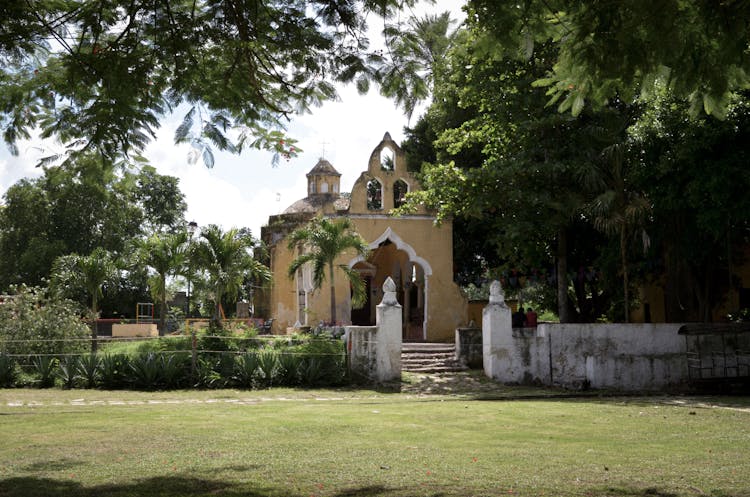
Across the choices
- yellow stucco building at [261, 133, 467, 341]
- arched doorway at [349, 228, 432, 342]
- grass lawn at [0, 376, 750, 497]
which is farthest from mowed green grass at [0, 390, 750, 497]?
arched doorway at [349, 228, 432, 342]

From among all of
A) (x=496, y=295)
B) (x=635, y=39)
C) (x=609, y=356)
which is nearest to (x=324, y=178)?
(x=496, y=295)

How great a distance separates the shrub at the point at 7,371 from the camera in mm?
16547

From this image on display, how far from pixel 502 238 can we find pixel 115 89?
1380 centimetres

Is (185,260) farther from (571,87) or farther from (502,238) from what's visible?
(571,87)

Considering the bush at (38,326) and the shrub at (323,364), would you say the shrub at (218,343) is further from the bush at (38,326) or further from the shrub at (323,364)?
the bush at (38,326)

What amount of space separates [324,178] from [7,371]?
1984cm

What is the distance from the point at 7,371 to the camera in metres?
16.6

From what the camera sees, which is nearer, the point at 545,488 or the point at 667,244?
the point at 545,488

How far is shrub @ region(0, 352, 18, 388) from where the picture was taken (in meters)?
16.5

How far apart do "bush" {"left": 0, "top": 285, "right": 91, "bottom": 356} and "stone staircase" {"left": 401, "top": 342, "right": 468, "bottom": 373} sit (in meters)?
8.13

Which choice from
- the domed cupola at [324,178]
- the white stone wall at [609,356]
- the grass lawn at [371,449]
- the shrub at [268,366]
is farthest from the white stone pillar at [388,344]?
the domed cupola at [324,178]

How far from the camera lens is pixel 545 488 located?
6039 millimetres

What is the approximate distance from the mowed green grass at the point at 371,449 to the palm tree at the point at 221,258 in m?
6.71

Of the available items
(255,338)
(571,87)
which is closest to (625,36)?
(571,87)
